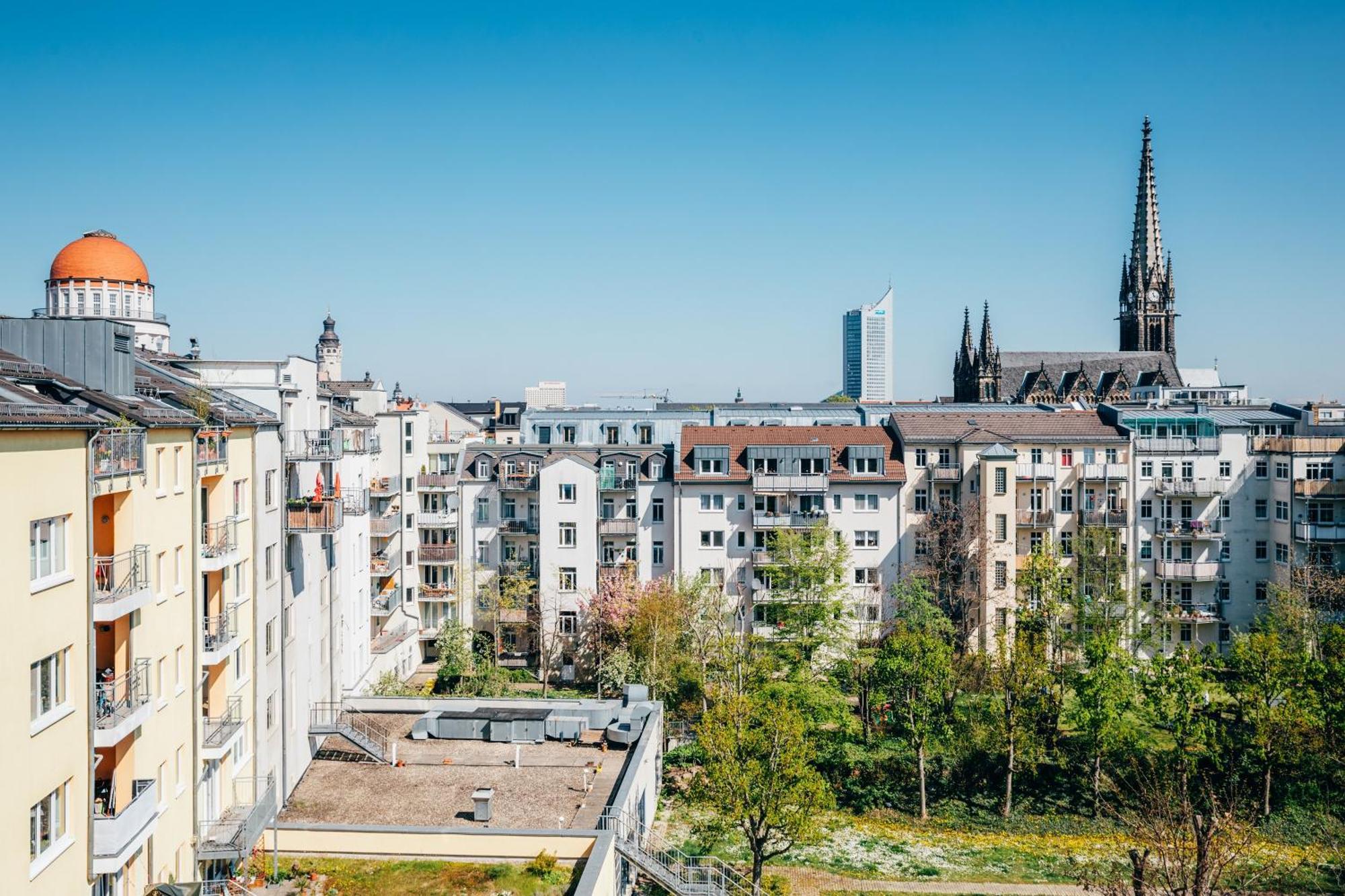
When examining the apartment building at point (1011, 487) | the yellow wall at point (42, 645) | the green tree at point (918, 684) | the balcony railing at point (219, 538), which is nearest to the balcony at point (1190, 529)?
the apartment building at point (1011, 487)

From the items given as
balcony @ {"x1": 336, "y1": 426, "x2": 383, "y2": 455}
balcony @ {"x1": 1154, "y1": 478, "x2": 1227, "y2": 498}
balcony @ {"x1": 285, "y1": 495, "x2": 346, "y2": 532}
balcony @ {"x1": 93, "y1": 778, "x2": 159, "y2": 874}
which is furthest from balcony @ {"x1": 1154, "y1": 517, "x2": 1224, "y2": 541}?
balcony @ {"x1": 93, "y1": 778, "x2": 159, "y2": 874}

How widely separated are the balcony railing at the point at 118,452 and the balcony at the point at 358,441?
20.1 metres

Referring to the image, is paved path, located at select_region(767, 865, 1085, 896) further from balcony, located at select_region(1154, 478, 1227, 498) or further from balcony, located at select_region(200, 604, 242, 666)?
balcony, located at select_region(1154, 478, 1227, 498)

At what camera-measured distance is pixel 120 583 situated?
78.9 ft

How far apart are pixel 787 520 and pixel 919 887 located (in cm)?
2678

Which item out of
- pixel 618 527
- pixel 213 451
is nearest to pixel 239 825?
pixel 213 451

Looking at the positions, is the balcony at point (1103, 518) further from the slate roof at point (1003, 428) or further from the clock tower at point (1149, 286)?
the clock tower at point (1149, 286)

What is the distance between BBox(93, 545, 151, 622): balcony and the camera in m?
22.5

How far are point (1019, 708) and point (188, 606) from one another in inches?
1372

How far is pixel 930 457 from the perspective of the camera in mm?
64375

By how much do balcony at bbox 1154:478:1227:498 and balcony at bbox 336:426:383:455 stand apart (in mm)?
45468

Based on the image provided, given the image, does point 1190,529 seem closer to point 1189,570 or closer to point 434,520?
point 1189,570

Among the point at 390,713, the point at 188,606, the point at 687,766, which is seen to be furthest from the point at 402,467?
the point at 188,606

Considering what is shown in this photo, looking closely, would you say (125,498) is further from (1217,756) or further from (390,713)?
(1217,756)
